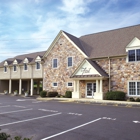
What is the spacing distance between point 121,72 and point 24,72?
18835mm

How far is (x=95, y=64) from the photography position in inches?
933

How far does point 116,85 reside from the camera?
22109 mm

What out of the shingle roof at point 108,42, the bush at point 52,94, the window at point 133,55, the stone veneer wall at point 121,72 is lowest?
the bush at point 52,94

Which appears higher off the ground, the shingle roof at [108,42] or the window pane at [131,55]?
the shingle roof at [108,42]

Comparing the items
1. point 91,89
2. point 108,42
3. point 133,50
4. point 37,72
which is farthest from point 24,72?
point 133,50

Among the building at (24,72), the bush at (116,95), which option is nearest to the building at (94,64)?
the building at (24,72)

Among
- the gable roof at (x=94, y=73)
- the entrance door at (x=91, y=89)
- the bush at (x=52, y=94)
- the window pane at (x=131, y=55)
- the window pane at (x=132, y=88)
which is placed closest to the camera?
the window pane at (x=132, y=88)

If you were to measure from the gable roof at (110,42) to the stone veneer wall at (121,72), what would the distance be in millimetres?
1118

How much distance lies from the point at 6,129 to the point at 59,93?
19.1 meters

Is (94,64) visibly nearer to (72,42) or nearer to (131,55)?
(131,55)

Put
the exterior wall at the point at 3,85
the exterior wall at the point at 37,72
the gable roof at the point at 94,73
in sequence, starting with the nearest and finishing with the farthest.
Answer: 1. the gable roof at the point at 94,73
2. the exterior wall at the point at 37,72
3. the exterior wall at the point at 3,85

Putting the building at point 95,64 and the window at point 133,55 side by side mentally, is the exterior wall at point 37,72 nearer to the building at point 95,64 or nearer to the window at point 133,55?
the building at point 95,64

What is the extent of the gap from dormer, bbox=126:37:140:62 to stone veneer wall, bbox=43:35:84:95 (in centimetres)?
625

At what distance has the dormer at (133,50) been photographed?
21031mm
